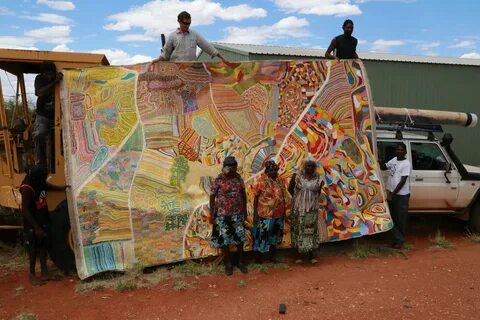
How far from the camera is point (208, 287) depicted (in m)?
5.25

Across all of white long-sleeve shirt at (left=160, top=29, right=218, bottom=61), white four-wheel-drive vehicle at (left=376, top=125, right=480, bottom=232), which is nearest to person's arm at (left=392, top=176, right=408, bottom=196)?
white four-wheel-drive vehicle at (left=376, top=125, right=480, bottom=232)

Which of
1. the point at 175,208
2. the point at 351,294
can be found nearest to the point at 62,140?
the point at 175,208

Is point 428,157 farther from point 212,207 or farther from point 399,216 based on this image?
point 212,207

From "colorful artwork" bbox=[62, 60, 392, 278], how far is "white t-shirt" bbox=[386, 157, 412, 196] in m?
0.37

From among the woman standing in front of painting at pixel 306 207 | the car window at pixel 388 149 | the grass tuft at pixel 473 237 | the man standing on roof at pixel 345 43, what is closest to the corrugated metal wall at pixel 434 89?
the man standing on roof at pixel 345 43

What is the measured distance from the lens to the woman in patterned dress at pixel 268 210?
579 cm

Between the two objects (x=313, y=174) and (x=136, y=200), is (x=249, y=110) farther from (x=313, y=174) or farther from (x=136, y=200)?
(x=136, y=200)

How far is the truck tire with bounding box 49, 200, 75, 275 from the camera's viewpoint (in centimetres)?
572

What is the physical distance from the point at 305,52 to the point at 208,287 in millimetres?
11168

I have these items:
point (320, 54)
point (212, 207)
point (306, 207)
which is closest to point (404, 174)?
point (306, 207)

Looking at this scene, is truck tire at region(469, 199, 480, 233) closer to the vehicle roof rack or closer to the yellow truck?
the vehicle roof rack

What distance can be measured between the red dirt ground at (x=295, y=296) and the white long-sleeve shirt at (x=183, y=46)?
10.3 ft

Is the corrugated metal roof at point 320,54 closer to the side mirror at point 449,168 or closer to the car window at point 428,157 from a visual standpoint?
the car window at point 428,157

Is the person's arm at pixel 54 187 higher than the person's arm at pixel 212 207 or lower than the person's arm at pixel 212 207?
higher
